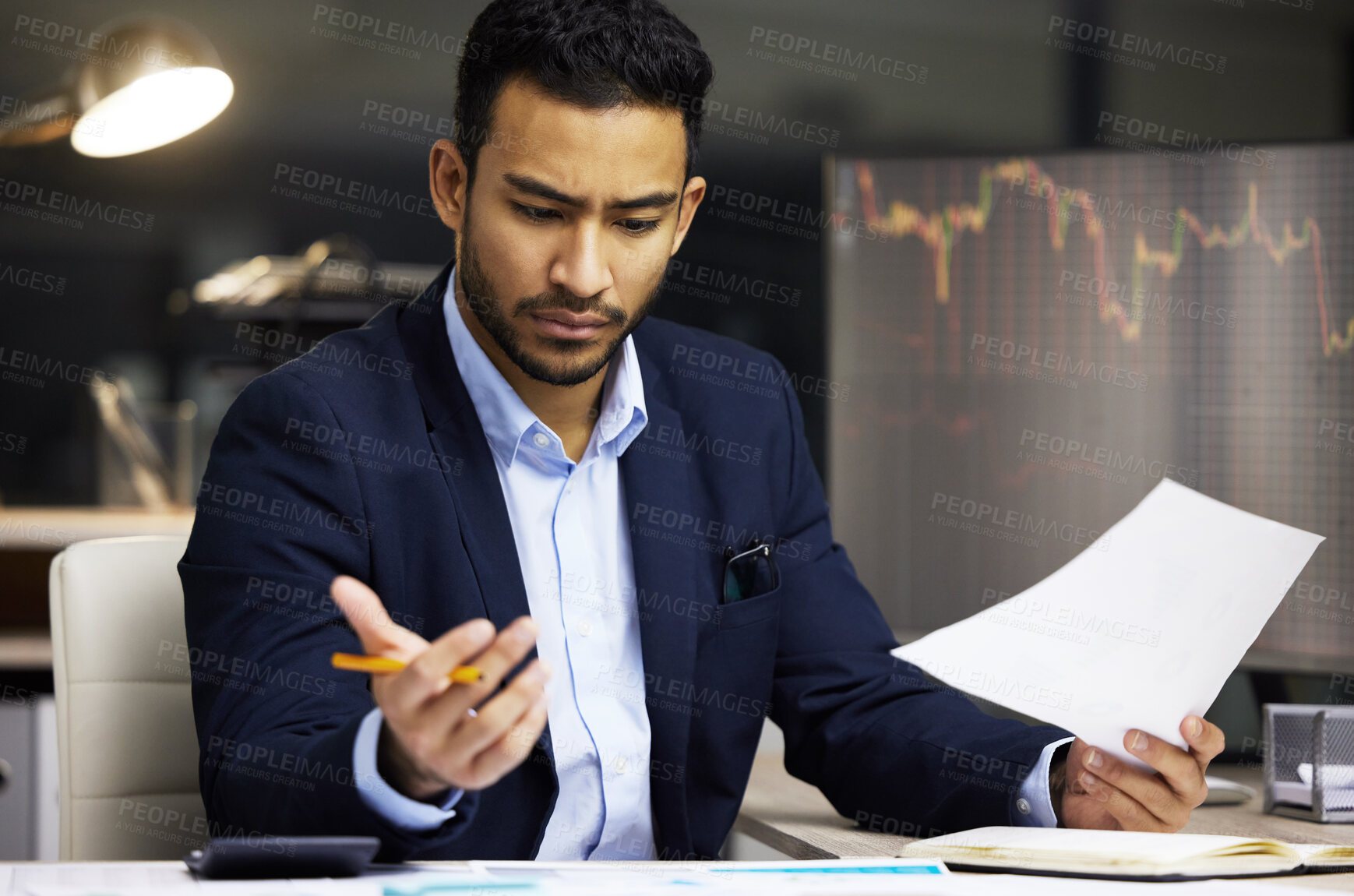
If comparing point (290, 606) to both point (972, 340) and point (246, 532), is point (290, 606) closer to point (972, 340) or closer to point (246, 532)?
point (246, 532)

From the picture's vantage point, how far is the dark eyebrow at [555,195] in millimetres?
1067

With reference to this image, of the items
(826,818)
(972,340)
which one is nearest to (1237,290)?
(972,340)

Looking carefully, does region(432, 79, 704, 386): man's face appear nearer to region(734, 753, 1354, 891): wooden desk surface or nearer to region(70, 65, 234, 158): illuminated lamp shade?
region(734, 753, 1354, 891): wooden desk surface

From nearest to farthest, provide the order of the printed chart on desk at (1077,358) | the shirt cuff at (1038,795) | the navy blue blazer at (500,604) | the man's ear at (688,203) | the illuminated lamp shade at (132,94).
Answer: the navy blue blazer at (500,604) < the shirt cuff at (1038,795) < the man's ear at (688,203) < the illuminated lamp shade at (132,94) < the printed chart on desk at (1077,358)

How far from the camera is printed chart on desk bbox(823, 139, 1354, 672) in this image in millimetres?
2260

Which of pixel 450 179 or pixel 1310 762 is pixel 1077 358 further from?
pixel 450 179

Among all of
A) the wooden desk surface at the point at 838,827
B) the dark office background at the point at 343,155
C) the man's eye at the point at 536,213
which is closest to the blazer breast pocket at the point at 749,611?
the wooden desk surface at the point at 838,827

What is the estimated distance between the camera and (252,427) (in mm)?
1074

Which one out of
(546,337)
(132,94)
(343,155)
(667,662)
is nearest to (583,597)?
(667,662)

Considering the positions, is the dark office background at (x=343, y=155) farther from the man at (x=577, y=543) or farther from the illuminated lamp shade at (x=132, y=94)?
the man at (x=577, y=543)

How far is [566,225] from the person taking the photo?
1090mm

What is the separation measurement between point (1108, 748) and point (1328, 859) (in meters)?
0.16

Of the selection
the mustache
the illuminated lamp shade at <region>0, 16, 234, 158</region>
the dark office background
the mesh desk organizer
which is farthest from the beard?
the dark office background

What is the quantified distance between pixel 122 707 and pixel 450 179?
58 centimetres
